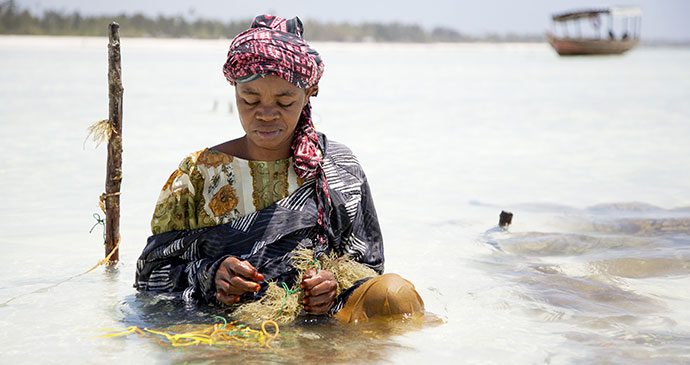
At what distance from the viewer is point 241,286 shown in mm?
2660

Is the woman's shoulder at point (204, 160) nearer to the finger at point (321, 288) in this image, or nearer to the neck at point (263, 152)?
the neck at point (263, 152)

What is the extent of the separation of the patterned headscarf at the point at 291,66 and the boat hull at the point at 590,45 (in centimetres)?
5407

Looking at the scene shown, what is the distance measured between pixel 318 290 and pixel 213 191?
1.84ft

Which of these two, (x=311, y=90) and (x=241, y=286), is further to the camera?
(x=311, y=90)

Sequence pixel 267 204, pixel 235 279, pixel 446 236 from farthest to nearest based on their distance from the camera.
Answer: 1. pixel 446 236
2. pixel 267 204
3. pixel 235 279

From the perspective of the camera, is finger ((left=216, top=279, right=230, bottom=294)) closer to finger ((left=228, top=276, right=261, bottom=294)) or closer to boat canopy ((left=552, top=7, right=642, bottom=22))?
finger ((left=228, top=276, right=261, bottom=294))

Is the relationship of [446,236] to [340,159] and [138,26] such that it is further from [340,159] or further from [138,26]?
[138,26]

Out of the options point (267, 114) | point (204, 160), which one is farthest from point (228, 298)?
point (267, 114)

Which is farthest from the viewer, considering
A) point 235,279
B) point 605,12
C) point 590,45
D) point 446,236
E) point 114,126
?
point 590,45

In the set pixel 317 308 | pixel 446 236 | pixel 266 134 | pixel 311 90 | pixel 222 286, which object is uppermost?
pixel 311 90

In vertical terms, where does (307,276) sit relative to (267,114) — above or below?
below

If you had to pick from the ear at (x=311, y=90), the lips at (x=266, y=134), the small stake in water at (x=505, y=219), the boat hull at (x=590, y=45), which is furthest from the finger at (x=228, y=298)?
the boat hull at (x=590, y=45)

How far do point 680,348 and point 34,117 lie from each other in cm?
1206

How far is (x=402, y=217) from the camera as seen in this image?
623 centimetres
